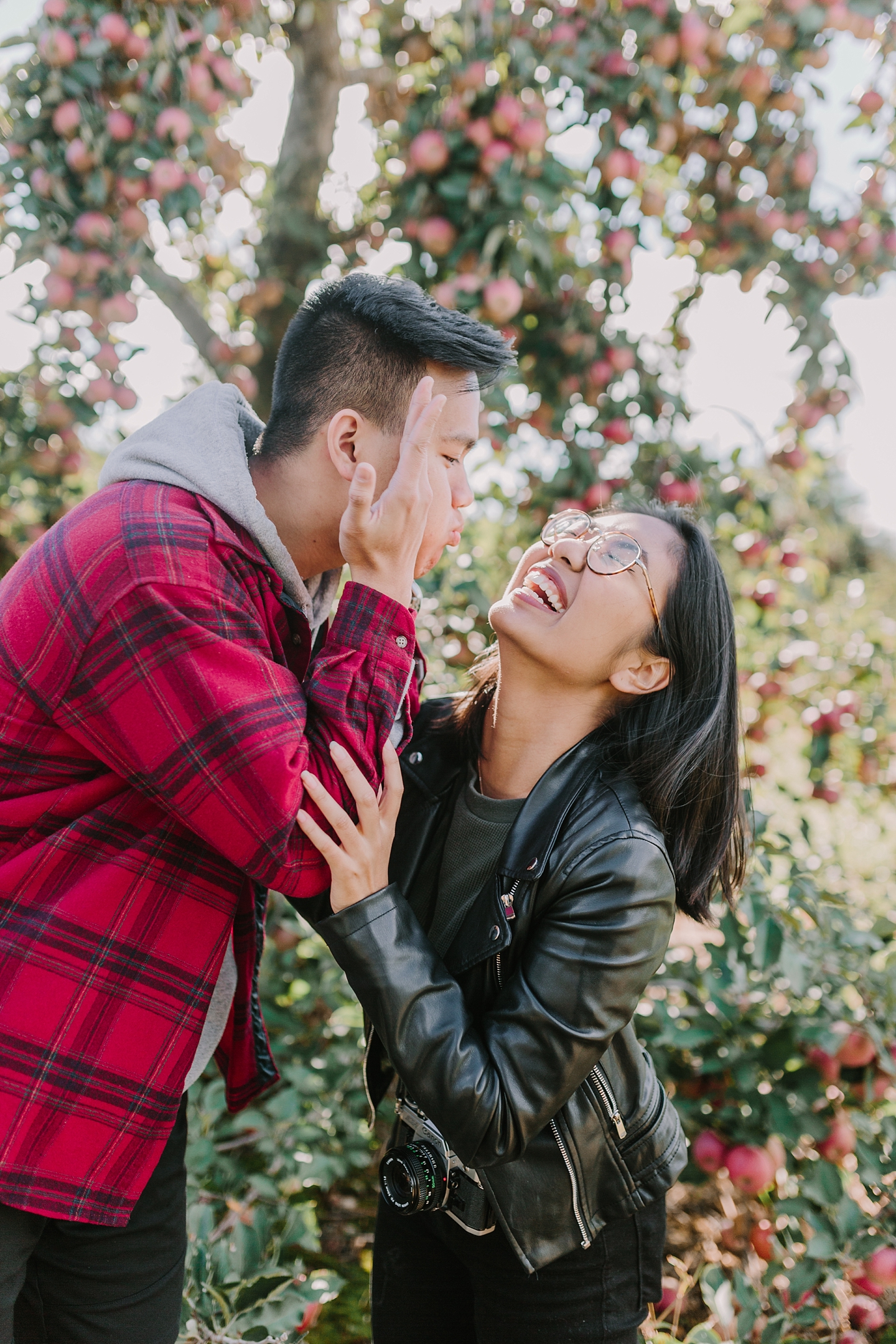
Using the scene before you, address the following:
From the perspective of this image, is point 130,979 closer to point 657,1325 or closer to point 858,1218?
point 657,1325

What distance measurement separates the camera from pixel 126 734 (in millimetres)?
1048

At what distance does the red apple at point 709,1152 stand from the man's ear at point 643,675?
1.28m

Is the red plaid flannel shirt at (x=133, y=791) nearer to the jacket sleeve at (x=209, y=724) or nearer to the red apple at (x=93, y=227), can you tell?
the jacket sleeve at (x=209, y=724)

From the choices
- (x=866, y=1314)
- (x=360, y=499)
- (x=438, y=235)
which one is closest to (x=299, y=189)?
(x=438, y=235)

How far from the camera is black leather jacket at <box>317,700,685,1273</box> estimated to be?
43.0 inches

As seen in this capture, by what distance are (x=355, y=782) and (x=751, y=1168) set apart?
1.55 meters

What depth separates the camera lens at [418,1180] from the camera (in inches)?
49.1

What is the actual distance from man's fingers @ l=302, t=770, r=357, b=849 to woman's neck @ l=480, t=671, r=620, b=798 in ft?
1.19

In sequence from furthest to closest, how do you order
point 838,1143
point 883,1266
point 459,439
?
point 838,1143 < point 883,1266 < point 459,439

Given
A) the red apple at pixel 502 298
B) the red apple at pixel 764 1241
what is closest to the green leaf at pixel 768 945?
the red apple at pixel 764 1241

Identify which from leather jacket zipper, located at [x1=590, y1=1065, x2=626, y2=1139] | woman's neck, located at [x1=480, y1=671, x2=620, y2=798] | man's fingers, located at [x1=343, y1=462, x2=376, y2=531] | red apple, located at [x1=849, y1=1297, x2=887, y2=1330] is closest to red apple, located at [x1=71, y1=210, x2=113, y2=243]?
man's fingers, located at [x1=343, y1=462, x2=376, y2=531]

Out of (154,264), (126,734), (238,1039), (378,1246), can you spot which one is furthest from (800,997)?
(154,264)

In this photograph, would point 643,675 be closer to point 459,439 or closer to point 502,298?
point 459,439

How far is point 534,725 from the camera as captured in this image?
1397mm
